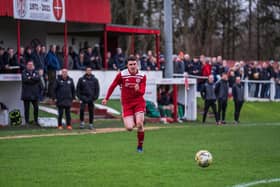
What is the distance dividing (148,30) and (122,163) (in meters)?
22.6

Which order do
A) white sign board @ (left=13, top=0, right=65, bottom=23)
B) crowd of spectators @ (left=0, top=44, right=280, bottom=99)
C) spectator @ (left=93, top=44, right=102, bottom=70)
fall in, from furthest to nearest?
spectator @ (left=93, top=44, right=102, bottom=70) → white sign board @ (left=13, top=0, right=65, bottom=23) → crowd of spectators @ (left=0, top=44, right=280, bottom=99)

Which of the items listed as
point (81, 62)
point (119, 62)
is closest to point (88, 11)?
point (81, 62)

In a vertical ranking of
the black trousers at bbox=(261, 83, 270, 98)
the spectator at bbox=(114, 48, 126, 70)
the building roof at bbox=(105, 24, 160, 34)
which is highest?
the building roof at bbox=(105, 24, 160, 34)

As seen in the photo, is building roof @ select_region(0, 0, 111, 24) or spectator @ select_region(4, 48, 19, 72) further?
building roof @ select_region(0, 0, 111, 24)

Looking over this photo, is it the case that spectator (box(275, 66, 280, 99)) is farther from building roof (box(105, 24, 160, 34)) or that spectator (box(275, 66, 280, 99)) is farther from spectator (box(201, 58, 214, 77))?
building roof (box(105, 24, 160, 34))

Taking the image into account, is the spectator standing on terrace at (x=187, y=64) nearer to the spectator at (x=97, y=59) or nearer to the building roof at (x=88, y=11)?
the building roof at (x=88, y=11)

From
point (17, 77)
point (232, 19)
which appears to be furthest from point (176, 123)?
point (232, 19)

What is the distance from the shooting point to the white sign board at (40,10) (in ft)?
88.6

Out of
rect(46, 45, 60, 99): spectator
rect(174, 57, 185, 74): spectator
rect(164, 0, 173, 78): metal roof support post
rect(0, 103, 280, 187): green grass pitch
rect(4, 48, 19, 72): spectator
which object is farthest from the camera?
rect(174, 57, 185, 74): spectator

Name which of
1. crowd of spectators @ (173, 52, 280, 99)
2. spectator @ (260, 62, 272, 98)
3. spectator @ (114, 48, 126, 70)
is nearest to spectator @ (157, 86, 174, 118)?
crowd of spectators @ (173, 52, 280, 99)

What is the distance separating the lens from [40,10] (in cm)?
2805

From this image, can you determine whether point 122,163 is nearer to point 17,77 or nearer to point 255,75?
point 17,77

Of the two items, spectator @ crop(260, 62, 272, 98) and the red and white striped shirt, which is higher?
the red and white striped shirt

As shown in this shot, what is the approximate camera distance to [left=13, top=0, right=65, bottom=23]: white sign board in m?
27.0
